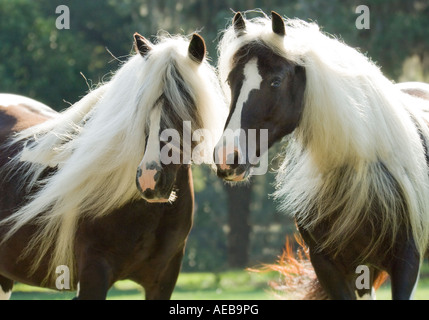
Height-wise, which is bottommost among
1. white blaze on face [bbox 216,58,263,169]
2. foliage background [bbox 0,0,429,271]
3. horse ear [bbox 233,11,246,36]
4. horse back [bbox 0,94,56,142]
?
white blaze on face [bbox 216,58,263,169]

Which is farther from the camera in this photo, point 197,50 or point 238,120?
point 197,50

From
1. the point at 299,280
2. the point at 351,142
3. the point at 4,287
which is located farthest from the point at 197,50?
the point at 4,287

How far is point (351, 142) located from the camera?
4.59 metres

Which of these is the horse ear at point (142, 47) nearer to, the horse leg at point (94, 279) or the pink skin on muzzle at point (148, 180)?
the pink skin on muzzle at point (148, 180)

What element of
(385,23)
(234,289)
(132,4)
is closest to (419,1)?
(385,23)

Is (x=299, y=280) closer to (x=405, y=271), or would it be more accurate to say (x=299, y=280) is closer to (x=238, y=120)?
(x=405, y=271)

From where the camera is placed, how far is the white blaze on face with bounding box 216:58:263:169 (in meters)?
4.29

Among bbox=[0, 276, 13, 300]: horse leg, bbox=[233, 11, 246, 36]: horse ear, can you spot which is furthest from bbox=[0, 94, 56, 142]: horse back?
bbox=[233, 11, 246, 36]: horse ear

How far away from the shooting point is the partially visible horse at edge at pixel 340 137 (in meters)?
4.49

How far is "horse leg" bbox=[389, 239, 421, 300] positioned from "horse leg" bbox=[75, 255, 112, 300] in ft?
5.69

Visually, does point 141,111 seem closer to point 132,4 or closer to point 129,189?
point 129,189

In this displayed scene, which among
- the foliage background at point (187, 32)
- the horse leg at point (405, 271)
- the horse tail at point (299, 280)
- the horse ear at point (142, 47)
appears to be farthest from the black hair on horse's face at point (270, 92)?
the foliage background at point (187, 32)

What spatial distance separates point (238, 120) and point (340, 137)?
682 millimetres

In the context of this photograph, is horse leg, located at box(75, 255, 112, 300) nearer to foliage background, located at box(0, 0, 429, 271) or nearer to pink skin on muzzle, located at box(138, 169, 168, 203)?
pink skin on muzzle, located at box(138, 169, 168, 203)
